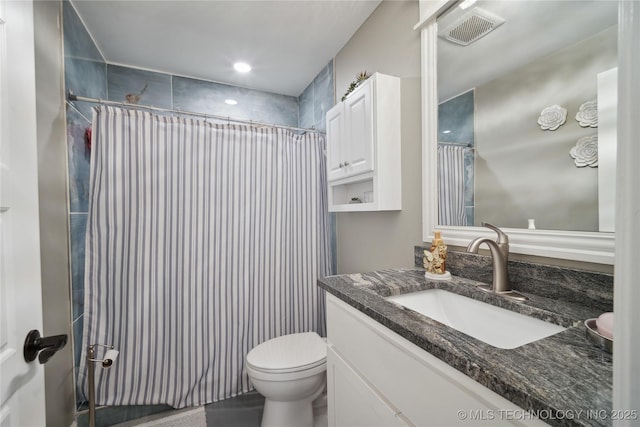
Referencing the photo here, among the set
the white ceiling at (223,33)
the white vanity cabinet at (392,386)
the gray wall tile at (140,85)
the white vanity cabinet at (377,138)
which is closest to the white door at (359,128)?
the white vanity cabinet at (377,138)

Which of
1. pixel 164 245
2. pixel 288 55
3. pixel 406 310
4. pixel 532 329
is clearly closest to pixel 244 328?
pixel 164 245

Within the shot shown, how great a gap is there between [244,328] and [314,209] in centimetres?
93

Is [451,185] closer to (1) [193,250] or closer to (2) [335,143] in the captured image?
(2) [335,143]

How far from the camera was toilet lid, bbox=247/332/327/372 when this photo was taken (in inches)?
53.1

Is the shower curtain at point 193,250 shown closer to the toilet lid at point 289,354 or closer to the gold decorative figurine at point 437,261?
the toilet lid at point 289,354

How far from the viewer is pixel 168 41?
1.87 metres

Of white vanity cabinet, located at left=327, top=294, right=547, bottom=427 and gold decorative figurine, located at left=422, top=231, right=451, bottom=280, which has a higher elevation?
gold decorative figurine, located at left=422, top=231, right=451, bottom=280

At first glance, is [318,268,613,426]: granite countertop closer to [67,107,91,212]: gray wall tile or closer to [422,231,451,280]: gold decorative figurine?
[422,231,451,280]: gold decorative figurine

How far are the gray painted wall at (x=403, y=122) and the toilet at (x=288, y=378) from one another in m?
0.66

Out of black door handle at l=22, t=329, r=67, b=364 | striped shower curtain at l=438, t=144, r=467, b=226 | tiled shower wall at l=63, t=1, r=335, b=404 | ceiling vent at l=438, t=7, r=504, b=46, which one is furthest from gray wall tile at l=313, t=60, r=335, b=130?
black door handle at l=22, t=329, r=67, b=364

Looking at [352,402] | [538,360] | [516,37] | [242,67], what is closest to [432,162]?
[516,37]

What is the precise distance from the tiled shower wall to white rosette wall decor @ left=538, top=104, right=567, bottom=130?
1527mm

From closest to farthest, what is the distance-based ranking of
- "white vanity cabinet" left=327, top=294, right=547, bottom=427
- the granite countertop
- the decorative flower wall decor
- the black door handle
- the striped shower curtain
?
the granite countertop
"white vanity cabinet" left=327, top=294, right=547, bottom=427
the black door handle
the decorative flower wall decor
the striped shower curtain

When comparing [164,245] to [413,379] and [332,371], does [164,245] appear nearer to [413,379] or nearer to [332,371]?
[332,371]
